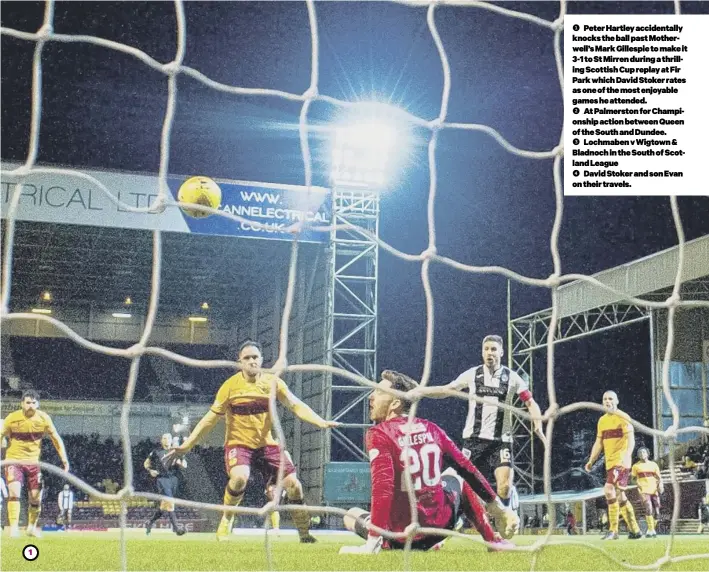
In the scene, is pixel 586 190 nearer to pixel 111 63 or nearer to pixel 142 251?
pixel 111 63

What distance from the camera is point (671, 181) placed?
10.2 feet

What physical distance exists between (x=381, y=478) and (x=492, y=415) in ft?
7.41

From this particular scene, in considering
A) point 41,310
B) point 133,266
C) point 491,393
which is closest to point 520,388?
point 491,393

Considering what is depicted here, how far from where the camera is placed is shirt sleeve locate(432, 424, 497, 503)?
169 inches

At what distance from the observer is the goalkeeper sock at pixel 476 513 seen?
4.44m

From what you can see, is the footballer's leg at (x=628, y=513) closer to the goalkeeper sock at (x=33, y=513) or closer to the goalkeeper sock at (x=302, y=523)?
the goalkeeper sock at (x=302, y=523)

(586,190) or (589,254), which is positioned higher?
(589,254)

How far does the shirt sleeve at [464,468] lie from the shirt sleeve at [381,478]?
18.4 inches

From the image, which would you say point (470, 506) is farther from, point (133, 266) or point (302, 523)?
point (133, 266)

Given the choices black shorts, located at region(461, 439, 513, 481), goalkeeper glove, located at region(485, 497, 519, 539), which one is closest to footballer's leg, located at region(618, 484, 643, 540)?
black shorts, located at region(461, 439, 513, 481)

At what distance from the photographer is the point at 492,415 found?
5809 mm

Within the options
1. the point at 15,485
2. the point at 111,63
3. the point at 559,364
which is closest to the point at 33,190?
the point at 111,63

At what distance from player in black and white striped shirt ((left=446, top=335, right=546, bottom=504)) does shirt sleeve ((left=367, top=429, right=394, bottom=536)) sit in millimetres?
1598

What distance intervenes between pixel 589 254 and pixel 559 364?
10.7 ft
